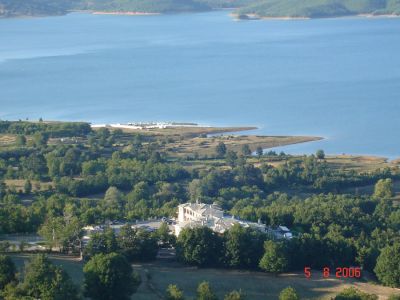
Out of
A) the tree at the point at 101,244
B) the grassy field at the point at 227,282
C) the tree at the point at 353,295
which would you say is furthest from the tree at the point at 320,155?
the tree at the point at 353,295

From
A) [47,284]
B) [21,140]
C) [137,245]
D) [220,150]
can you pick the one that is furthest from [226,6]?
[47,284]

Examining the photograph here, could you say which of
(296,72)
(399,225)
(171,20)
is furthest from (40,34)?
(399,225)

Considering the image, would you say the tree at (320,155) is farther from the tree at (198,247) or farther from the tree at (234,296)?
the tree at (234,296)

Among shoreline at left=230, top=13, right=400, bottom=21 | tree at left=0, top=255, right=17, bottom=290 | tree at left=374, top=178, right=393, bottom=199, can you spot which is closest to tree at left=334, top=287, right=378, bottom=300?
tree at left=0, top=255, right=17, bottom=290

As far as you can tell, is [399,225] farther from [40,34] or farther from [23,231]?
[40,34]

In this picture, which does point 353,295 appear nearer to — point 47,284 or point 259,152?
point 47,284

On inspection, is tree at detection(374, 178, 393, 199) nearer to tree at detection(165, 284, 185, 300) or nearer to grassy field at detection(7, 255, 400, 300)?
grassy field at detection(7, 255, 400, 300)
